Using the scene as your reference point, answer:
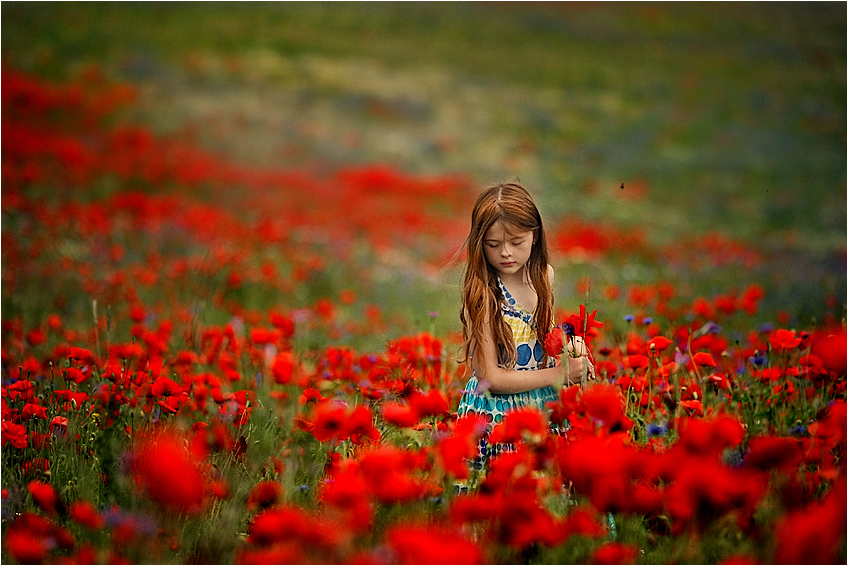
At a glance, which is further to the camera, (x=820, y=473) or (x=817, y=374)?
(x=817, y=374)

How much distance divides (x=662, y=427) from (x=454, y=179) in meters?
9.82

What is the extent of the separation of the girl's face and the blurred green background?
6.71 meters

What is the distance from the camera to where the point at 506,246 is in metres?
2.20

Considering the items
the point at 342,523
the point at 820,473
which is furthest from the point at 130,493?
the point at 820,473

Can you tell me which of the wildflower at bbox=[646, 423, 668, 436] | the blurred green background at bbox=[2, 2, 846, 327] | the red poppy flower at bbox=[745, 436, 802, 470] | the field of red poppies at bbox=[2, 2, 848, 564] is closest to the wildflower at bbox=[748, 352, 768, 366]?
the field of red poppies at bbox=[2, 2, 848, 564]

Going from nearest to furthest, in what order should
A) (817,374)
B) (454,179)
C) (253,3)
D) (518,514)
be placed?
(518,514)
(817,374)
(454,179)
(253,3)

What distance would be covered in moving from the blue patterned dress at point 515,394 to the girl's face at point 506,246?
0.08 meters

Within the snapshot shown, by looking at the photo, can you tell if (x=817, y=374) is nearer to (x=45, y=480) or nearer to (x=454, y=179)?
(x=45, y=480)

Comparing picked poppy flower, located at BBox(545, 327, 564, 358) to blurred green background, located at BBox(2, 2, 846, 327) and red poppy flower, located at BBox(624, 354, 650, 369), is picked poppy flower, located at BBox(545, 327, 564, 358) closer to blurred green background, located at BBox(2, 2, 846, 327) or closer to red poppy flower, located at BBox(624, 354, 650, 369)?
red poppy flower, located at BBox(624, 354, 650, 369)

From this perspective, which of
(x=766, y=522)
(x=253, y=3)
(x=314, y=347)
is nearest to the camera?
(x=766, y=522)

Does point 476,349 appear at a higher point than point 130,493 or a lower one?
higher

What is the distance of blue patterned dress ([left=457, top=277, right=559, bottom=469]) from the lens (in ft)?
7.30

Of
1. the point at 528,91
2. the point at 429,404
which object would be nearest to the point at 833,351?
the point at 429,404

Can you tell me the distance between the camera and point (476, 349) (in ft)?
7.22
